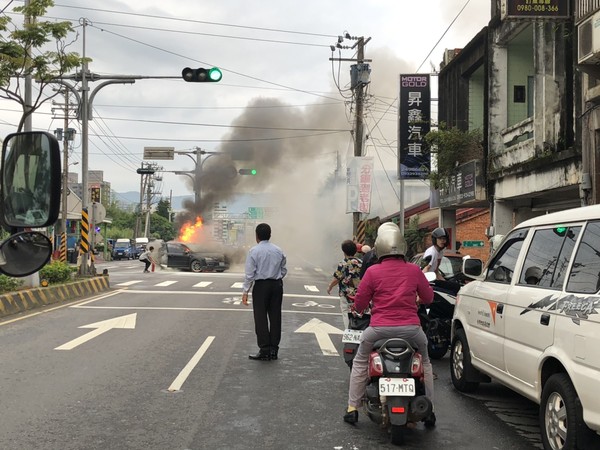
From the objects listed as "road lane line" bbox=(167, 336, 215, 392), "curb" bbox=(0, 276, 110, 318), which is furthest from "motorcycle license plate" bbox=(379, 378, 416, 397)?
"curb" bbox=(0, 276, 110, 318)

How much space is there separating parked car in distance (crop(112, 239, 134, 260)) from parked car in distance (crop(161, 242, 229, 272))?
27.2m

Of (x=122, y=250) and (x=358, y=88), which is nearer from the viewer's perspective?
(x=358, y=88)

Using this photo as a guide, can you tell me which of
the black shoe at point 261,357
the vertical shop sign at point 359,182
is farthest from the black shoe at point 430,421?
the vertical shop sign at point 359,182

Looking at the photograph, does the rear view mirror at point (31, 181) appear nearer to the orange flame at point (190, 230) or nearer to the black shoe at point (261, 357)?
the black shoe at point (261, 357)

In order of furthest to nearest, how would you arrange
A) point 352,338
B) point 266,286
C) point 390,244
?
1. point 266,286
2. point 352,338
3. point 390,244

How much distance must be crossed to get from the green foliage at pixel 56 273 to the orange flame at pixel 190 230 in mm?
22441

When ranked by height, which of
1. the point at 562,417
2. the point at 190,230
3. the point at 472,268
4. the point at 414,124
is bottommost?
the point at 562,417

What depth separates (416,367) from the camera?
15.9ft

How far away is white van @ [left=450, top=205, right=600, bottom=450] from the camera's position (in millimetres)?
3896

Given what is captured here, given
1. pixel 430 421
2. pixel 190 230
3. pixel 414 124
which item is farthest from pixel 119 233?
pixel 430 421

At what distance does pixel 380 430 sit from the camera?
17.2 ft

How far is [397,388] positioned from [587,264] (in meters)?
1.69

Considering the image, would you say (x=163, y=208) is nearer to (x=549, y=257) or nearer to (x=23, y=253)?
(x=549, y=257)

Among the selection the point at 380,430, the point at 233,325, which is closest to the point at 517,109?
the point at 233,325
